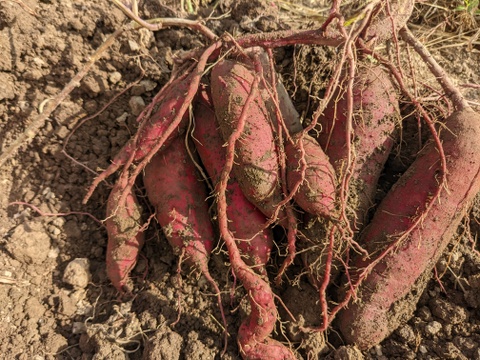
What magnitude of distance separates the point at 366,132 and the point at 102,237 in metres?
1.21

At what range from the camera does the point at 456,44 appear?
1.94 meters

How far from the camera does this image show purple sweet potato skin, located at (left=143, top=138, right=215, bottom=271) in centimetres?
149

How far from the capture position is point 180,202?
59.8 inches

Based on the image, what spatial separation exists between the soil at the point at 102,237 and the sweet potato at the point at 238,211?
14cm

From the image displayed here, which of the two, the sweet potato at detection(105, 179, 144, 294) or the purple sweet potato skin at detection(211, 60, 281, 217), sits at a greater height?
the purple sweet potato skin at detection(211, 60, 281, 217)

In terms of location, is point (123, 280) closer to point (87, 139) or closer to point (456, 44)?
point (87, 139)

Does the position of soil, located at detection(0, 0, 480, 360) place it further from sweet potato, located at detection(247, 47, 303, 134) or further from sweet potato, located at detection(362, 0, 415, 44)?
sweet potato, located at detection(362, 0, 415, 44)

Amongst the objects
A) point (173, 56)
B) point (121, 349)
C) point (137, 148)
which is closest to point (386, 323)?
point (121, 349)

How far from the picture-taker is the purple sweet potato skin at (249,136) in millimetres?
1400

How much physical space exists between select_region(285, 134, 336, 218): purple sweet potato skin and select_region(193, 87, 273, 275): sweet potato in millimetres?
191

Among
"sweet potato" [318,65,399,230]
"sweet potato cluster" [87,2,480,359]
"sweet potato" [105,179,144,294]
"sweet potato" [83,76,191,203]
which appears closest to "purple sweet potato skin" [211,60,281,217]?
"sweet potato cluster" [87,2,480,359]

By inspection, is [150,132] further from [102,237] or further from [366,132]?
[366,132]

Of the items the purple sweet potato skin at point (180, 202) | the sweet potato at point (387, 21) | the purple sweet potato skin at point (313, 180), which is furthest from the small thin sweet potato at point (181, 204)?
the sweet potato at point (387, 21)

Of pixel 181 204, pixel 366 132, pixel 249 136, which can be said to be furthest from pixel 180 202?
pixel 366 132
